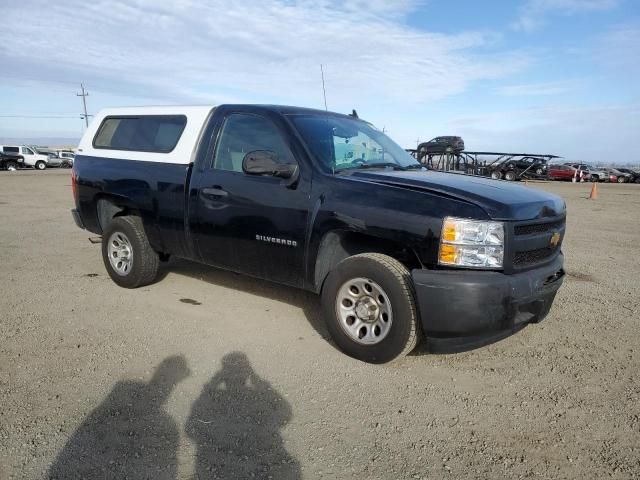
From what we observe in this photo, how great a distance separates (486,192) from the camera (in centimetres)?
358

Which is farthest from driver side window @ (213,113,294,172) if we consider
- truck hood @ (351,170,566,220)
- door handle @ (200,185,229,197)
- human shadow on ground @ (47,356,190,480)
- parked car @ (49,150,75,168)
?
parked car @ (49,150,75,168)

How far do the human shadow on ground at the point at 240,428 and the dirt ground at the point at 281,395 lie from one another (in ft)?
0.03

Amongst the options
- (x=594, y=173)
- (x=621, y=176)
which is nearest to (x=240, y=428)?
(x=594, y=173)

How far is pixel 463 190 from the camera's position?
11.5 feet

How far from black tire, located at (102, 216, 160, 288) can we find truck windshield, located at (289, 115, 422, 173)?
83.9 inches

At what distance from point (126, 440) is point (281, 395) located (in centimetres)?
96

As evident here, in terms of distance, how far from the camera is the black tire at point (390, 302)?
344 cm

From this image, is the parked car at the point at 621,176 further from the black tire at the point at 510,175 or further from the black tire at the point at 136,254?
the black tire at the point at 136,254

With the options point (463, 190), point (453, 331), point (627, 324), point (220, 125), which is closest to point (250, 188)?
point (220, 125)

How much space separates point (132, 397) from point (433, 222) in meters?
2.22

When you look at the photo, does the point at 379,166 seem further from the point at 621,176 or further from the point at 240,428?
the point at 621,176

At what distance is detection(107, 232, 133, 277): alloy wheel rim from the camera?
17.8 ft

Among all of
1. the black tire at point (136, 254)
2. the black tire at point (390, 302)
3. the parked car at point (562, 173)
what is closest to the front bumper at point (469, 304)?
the black tire at point (390, 302)

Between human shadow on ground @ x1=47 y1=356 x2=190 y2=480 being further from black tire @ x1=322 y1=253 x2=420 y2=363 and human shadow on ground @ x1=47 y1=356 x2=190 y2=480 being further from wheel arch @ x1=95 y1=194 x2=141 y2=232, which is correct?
wheel arch @ x1=95 y1=194 x2=141 y2=232
